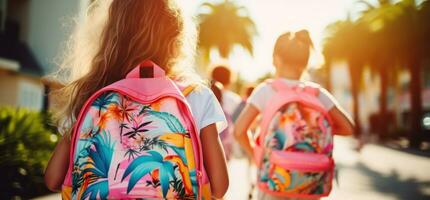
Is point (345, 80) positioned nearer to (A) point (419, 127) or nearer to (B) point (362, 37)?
(B) point (362, 37)

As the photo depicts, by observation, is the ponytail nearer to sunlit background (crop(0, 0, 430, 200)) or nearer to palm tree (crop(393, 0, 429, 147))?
sunlit background (crop(0, 0, 430, 200))

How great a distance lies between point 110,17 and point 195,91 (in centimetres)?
47

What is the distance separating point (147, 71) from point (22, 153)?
4768mm

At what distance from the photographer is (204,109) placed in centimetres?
194

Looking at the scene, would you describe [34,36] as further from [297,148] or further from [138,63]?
[138,63]

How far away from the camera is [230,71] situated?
5.88 meters

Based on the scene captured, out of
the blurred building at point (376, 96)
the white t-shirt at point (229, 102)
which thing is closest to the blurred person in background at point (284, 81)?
the white t-shirt at point (229, 102)

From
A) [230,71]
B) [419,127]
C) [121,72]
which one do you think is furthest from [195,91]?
[419,127]

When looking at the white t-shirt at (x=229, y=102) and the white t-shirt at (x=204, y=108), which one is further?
the white t-shirt at (x=229, y=102)

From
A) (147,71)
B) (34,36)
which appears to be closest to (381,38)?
(34,36)

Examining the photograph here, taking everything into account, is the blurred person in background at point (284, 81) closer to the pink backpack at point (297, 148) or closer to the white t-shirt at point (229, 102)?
the pink backpack at point (297, 148)

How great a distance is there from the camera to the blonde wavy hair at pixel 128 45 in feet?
6.45

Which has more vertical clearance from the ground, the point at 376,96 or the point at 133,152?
the point at 133,152

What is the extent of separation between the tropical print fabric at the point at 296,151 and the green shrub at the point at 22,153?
3.00 metres
